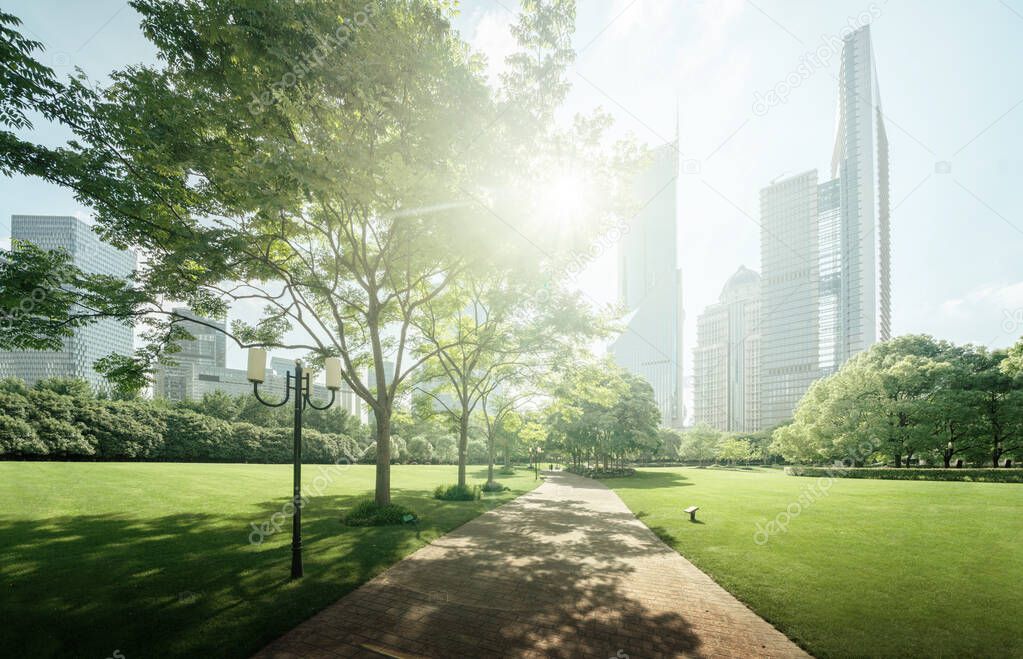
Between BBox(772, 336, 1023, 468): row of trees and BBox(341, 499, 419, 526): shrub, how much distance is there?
39427 millimetres

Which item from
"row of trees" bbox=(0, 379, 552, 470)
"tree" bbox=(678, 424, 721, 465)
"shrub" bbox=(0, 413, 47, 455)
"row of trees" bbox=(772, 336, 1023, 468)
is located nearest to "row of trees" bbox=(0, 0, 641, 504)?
"row of trees" bbox=(0, 379, 552, 470)

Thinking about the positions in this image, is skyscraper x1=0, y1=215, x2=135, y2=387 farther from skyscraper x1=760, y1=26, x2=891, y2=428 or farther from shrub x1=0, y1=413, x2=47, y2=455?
skyscraper x1=760, y1=26, x2=891, y2=428

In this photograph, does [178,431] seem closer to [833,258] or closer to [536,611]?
[536,611]

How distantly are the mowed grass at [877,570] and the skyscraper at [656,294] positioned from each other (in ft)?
295

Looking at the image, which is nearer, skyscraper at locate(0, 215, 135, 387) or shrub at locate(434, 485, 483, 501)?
shrub at locate(434, 485, 483, 501)

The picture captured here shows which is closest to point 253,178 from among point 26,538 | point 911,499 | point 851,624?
point 26,538

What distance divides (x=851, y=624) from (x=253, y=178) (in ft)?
41.4

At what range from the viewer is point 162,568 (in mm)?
7262

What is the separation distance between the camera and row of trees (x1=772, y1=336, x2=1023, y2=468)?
1224 inches

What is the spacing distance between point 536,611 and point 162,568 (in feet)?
22.2

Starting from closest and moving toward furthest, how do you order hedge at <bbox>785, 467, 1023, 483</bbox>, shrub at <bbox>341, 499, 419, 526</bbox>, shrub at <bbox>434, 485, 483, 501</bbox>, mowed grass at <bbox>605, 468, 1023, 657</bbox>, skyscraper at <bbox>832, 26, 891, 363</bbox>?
mowed grass at <bbox>605, 468, 1023, 657</bbox> → shrub at <bbox>341, 499, 419, 526</bbox> → shrub at <bbox>434, 485, 483, 501</bbox> → hedge at <bbox>785, 467, 1023, 483</bbox> → skyscraper at <bbox>832, 26, 891, 363</bbox>

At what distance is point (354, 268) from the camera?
1221 cm

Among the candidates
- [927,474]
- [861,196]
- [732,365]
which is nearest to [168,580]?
[927,474]

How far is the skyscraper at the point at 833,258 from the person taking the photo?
12369 cm
